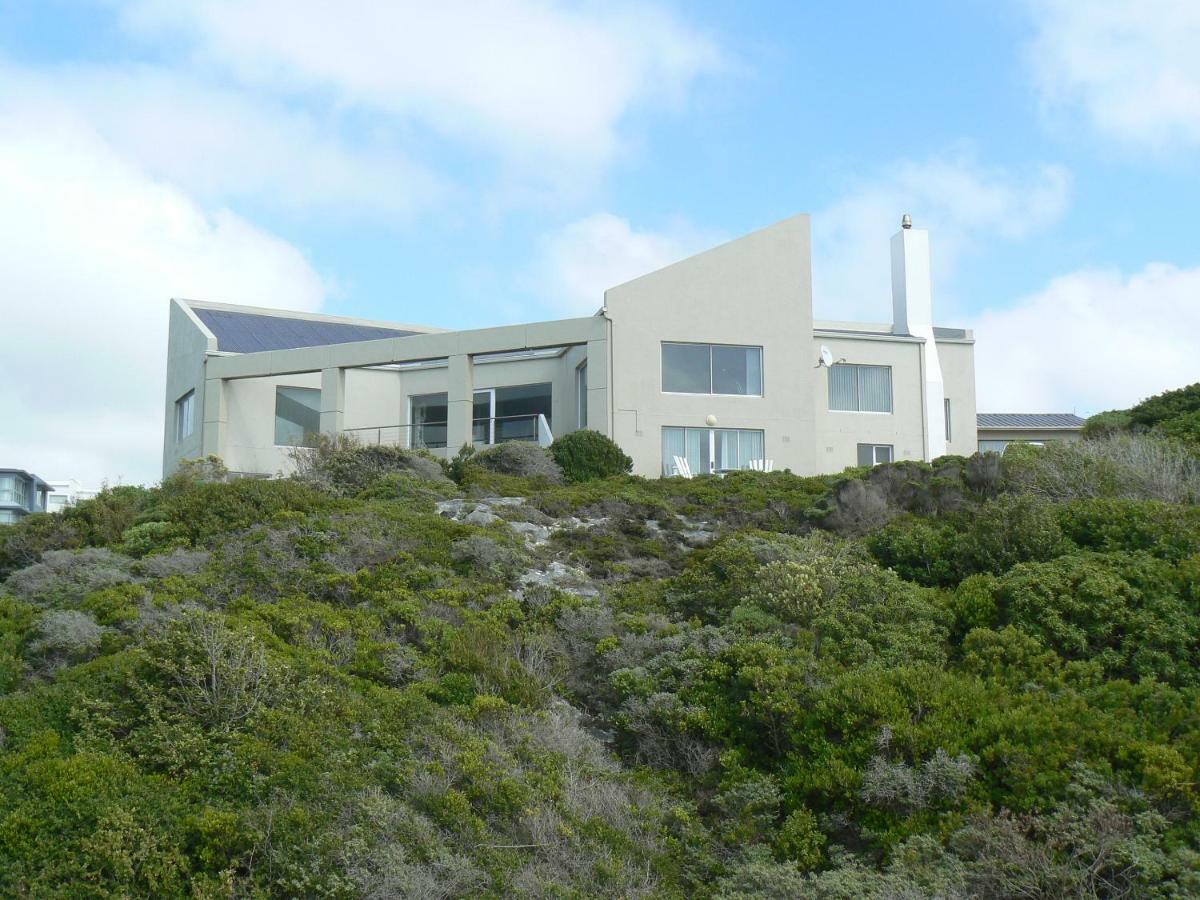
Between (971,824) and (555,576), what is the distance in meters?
7.74

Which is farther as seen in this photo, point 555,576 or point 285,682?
point 555,576

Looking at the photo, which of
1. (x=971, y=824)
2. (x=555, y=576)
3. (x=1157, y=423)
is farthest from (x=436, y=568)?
(x=1157, y=423)

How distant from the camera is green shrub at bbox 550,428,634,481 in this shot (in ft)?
78.1

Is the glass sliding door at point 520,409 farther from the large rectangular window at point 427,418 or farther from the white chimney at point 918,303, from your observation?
the white chimney at point 918,303

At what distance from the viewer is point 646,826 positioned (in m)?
9.99

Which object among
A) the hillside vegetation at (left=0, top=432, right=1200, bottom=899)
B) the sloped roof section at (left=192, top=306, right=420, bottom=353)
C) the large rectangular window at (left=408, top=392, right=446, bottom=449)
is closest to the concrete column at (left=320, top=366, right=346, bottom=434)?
the large rectangular window at (left=408, top=392, right=446, bottom=449)

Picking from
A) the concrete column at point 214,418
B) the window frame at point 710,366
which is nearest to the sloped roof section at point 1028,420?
the window frame at point 710,366

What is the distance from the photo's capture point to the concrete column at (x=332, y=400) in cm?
2741

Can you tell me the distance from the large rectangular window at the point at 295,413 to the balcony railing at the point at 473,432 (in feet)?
6.14

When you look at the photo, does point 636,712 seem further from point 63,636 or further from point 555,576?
point 63,636

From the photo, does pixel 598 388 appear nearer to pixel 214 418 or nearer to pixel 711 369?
pixel 711 369

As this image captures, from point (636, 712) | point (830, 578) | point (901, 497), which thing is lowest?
point (636, 712)

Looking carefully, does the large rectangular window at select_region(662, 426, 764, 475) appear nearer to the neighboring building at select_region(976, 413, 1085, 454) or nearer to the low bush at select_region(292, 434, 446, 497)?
the low bush at select_region(292, 434, 446, 497)

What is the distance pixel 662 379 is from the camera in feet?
85.1
